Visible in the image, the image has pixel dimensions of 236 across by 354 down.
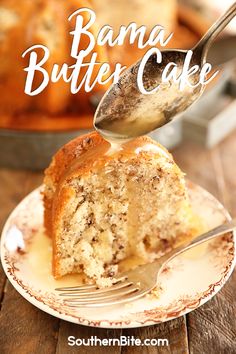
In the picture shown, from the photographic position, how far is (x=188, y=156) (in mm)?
2186

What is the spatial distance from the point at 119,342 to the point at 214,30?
80 cm

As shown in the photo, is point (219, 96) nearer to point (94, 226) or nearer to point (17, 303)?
point (94, 226)

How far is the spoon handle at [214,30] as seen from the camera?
1.46 meters

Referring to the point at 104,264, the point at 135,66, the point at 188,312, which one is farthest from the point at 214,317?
the point at 135,66

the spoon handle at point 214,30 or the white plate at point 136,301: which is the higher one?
the spoon handle at point 214,30

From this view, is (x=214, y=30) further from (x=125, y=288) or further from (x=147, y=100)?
(x=125, y=288)

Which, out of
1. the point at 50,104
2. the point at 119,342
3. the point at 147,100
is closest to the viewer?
the point at 119,342

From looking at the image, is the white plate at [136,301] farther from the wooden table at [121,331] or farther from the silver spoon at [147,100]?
the silver spoon at [147,100]

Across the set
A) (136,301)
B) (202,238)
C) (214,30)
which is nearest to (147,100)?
(214,30)

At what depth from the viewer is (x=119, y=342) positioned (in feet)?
4.37

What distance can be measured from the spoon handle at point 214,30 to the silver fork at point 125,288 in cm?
48

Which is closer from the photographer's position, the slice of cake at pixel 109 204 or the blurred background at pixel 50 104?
the slice of cake at pixel 109 204

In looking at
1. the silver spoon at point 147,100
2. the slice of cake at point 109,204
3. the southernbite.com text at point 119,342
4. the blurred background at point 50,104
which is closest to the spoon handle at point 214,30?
the silver spoon at point 147,100

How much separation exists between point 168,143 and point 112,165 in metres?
0.79
